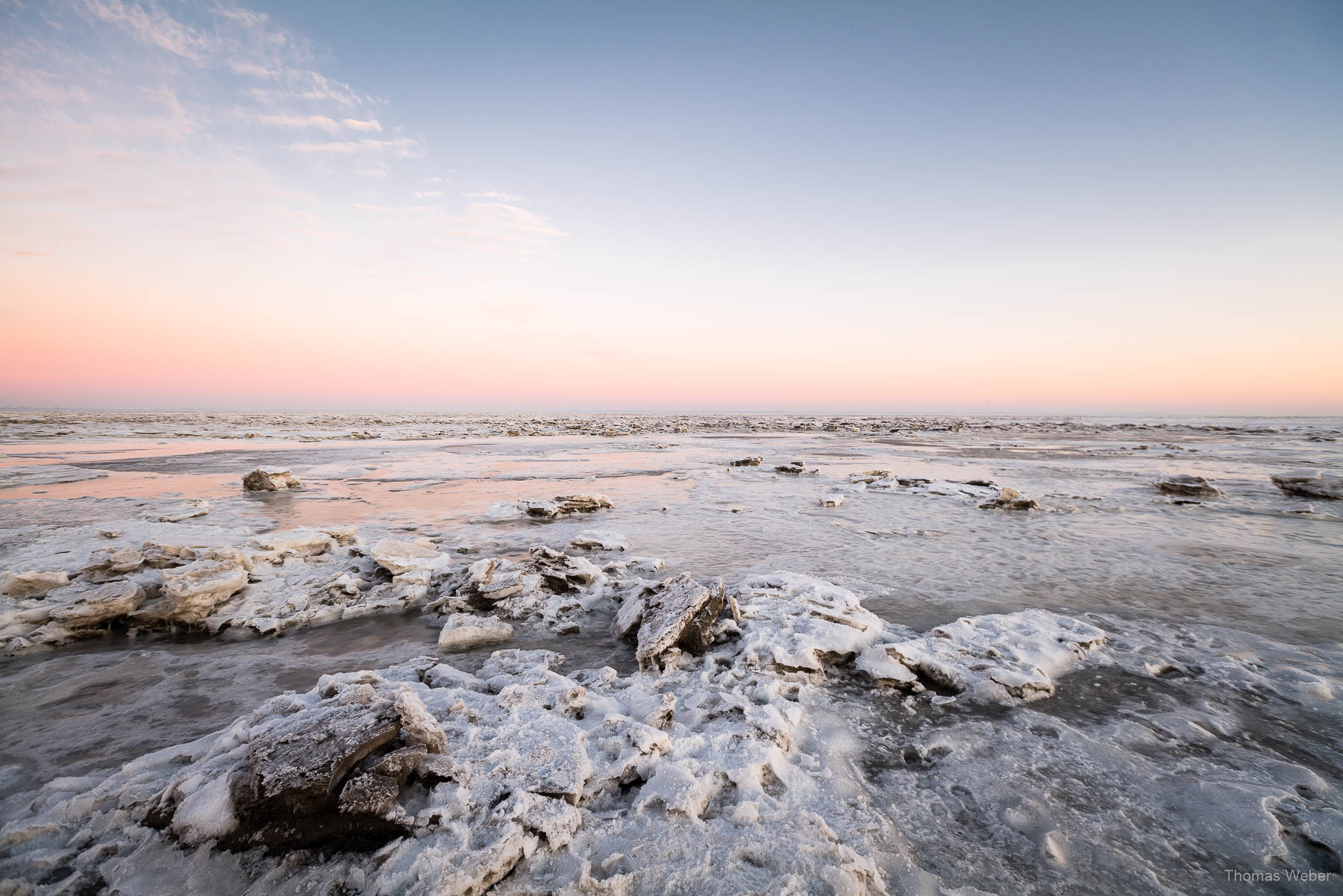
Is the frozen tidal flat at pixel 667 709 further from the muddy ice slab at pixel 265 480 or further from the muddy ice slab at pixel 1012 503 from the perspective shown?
the muddy ice slab at pixel 265 480

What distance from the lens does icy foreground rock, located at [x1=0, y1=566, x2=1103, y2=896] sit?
2.22 metres

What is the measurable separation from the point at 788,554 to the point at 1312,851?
5.35 metres

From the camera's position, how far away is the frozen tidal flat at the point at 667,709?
2.34 meters

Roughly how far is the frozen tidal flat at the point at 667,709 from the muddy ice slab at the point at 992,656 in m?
0.03

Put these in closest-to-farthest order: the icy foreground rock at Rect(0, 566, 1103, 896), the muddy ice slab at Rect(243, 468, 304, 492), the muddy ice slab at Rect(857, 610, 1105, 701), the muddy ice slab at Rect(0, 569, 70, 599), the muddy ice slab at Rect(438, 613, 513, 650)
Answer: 1. the icy foreground rock at Rect(0, 566, 1103, 896)
2. the muddy ice slab at Rect(857, 610, 1105, 701)
3. the muddy ice slab at Rect(438, 613, 513, 650)
4. the muddy ice slab at Rect(0, 569, 70, 599)
5. the muddy ice slab at Rect(243, 468, 304, 492)

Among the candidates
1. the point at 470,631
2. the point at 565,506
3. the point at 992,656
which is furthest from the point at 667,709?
the point at 565,506

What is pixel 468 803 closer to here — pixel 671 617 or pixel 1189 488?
pixel 671 617

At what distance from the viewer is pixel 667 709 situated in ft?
11.1

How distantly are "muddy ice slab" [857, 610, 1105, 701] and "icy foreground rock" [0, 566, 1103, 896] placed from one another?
2.91 feet

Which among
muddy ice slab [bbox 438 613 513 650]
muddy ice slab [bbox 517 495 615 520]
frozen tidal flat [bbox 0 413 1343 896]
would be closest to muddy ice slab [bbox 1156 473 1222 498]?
frozen tidal flat [bbox 0 413 1343 896]

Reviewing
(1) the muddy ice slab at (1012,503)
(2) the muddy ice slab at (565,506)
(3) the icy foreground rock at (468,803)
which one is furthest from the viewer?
(1) the muddy ice slab at (1012,503)

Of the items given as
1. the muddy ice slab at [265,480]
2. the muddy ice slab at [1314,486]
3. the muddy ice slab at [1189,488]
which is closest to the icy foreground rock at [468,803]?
the muddy ice slab at [265,480]

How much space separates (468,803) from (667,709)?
1.32m

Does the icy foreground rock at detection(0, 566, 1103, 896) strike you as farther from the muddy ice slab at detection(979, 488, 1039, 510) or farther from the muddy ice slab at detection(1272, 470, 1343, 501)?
the muddy ice slab at detection(1272, 470, 1343, 501)
